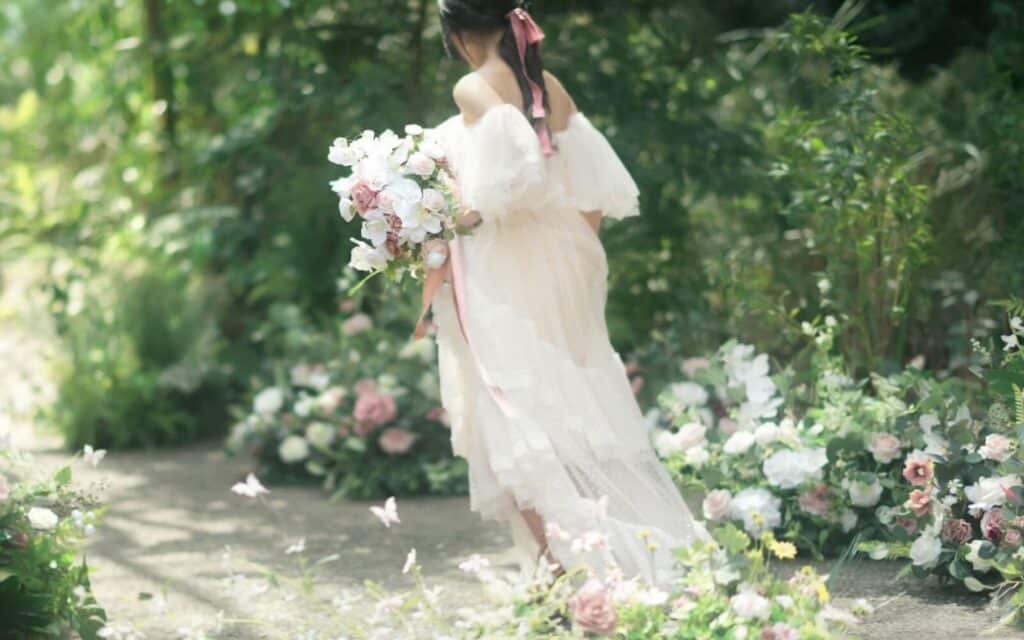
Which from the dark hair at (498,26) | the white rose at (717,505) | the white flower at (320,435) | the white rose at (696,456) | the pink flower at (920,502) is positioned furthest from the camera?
the white flower at (320,435)

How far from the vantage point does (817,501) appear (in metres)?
4.12

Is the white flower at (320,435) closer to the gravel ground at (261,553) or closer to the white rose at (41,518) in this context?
the gravel ground at (261,553)

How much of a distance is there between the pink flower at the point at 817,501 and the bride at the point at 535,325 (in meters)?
0.53

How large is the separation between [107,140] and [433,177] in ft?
20.9

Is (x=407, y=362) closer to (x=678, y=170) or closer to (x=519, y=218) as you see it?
(x=678, y=170)

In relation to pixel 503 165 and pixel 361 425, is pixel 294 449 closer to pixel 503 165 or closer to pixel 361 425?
pixel 361 425

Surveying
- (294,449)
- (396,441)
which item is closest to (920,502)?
(396,441)

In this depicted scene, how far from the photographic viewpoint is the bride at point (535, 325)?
139 inches

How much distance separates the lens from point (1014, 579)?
357 cm

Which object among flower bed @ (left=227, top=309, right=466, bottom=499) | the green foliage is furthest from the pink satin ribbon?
the green foliage

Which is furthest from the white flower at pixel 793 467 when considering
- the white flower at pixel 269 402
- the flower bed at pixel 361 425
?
the white flower at pixel 269 402

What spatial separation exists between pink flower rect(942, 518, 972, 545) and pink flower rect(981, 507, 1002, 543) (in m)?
0.06

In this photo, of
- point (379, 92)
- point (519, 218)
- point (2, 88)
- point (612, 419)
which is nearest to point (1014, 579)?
point (612, 419)

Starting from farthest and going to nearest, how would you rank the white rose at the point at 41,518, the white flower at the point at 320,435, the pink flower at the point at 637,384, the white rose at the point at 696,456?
the white flower at the point at 320,435 → the pink flower at the point at 637,384 → the white rose at the point at 696,456 → the white rose at the point at 41,518
